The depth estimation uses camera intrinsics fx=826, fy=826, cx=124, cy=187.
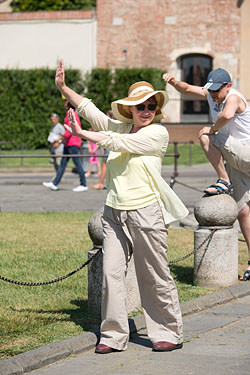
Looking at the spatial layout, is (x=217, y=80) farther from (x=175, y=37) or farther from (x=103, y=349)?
(x=175, y=37)

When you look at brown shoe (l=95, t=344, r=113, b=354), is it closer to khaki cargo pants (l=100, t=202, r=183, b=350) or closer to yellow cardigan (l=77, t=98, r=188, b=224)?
khaki cargo pants (l=100, t=202, r=183, b=350)

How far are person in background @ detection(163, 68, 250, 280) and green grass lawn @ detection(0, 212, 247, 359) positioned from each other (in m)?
0.94

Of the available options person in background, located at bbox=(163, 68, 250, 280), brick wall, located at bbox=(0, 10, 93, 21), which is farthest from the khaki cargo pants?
brick wall, located at bbox=(0, 10, 93, 21)

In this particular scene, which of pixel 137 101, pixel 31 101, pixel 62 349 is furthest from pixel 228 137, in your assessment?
pixel 31 101

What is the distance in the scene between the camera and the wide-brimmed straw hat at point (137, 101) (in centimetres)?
583

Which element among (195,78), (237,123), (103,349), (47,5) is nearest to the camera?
(103,349)

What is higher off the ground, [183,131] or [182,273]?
[182,273]

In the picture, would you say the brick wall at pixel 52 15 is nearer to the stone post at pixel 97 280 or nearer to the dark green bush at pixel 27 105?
the dark green bush at pixel 27 105

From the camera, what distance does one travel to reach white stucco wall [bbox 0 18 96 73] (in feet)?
120

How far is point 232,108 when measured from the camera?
753 centimetres

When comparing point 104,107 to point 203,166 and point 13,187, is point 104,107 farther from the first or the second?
point 13,187

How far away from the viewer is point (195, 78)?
122 feet

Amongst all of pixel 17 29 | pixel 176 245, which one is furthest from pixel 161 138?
pixel 17 29

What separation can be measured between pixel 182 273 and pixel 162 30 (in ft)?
96.3
